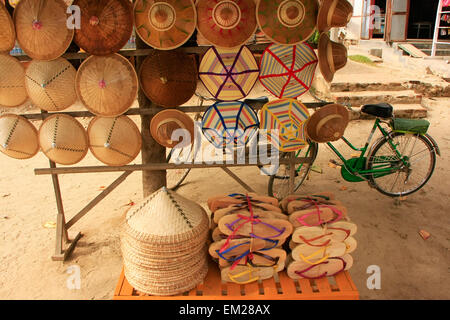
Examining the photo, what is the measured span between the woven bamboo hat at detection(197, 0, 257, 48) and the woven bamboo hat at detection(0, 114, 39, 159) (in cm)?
163

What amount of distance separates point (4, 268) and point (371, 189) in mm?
4095

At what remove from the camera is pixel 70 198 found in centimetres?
450

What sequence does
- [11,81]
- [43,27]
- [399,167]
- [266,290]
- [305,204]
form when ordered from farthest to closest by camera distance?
[399,167] < [11,81] < [43,27] < [305,204] < [266,290]

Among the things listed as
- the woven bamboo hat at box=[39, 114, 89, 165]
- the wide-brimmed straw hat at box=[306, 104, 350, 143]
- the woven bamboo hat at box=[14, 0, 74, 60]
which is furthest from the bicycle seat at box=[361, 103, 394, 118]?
the woven bamboo hat at box=[14, 0, 74, 60]

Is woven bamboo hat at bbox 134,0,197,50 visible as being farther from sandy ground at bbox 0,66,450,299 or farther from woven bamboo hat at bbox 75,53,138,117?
sandy ground at bbox 0,66,450,299

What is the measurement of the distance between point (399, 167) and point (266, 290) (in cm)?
263

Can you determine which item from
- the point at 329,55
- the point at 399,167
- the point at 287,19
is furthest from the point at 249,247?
the point at 399,167

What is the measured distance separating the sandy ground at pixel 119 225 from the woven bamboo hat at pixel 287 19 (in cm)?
201

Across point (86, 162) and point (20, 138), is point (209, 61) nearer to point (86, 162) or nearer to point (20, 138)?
point (20, 138)

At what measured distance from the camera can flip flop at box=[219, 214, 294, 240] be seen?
2.24 meters

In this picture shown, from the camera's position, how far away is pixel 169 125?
9.26 feet

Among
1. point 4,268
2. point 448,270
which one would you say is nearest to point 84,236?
point 4,268

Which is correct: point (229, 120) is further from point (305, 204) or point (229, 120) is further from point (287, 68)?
point (305, 204)

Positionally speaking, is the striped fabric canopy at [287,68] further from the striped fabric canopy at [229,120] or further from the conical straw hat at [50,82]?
the conical straw hat at [50,82]
